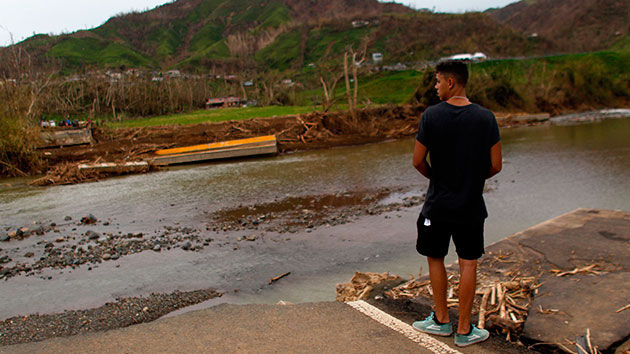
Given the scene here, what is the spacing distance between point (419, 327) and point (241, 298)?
306 cm

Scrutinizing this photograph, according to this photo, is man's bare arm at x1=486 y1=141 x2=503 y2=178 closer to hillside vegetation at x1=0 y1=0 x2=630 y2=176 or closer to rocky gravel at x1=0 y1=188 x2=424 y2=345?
rocky gravel at x1=0 y1=188 x2=424 y2=345

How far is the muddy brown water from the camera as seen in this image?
6742 millimetres

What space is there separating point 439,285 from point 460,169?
0.92 meters

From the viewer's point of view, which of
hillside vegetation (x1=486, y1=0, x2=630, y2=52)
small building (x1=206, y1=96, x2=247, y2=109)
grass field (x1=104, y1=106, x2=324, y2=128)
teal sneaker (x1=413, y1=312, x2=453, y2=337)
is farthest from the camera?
hillside vegetation (x1=486, y1=0, x2=630, y2=52)

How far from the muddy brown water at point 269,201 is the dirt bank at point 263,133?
175 inches

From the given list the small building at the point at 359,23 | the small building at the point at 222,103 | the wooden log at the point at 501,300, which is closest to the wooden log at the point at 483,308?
the wooden log at the point at 501,300

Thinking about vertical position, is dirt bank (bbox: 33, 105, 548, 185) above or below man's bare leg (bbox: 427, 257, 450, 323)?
below

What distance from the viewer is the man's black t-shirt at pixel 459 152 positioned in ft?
11.0

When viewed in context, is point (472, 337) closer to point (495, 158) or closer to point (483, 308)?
point (483, 308)

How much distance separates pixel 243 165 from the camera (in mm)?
20359

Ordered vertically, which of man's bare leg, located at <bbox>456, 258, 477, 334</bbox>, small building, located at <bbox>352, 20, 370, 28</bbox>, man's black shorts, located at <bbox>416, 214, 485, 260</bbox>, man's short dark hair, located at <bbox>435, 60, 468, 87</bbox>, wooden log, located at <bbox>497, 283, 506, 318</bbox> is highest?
small building, located at <bbox>352, 20, 370, 28</bbox>

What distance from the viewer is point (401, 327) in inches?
149

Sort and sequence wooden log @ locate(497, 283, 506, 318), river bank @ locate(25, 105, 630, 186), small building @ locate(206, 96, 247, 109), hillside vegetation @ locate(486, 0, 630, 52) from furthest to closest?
hillside vegetation @ locate(486, 0, 630, 52)
small building @ locate(206, 96, 247, 109)
river bank @ locate(25, 105, 630, 186)
wooden log @ locate(497, 283, 506, 318)

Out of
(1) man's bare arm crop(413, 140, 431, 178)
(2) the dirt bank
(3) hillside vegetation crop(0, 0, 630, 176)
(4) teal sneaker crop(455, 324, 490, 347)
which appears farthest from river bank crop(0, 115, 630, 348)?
(3) hillside vegetation crop(0, 0, 630, 176)
